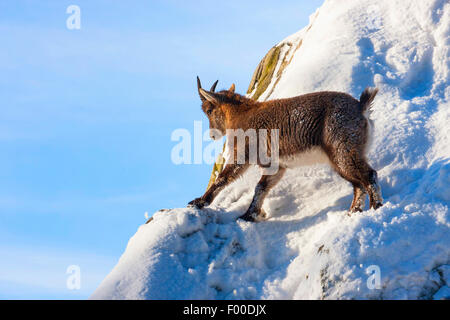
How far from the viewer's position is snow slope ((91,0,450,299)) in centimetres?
749

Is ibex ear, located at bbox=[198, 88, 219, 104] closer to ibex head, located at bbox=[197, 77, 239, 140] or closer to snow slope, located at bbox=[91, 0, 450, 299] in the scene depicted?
ibex head, located at bbox=[197, 77, 239, 140]

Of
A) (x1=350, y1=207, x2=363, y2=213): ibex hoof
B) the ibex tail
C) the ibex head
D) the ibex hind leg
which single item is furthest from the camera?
the ibex head

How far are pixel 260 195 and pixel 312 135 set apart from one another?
1663 millimetres

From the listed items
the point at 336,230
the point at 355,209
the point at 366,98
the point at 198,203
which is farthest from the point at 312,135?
the point at 198,203

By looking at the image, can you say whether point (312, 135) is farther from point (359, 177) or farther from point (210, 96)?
point (210, 96)

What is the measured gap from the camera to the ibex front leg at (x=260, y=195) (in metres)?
9.92

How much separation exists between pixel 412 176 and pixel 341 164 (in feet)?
5.22

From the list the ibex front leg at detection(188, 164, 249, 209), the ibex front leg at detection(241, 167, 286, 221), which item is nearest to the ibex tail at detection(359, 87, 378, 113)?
the ibex front leg at detection(241, 167, 286, 221)

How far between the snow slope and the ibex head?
1.26 metres

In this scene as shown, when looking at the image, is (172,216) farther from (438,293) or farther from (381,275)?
(438,293)

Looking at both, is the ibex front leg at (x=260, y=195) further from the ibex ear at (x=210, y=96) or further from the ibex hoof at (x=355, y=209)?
the ibex ear at (x=210, y=96)

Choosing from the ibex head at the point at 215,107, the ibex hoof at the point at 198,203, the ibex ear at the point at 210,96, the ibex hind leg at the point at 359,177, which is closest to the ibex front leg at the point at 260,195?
the ibex hoof at the point at 198,203

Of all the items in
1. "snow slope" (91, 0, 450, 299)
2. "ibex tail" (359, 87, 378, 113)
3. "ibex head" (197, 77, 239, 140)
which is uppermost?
"ibex head" (197, 77, 239, 140)
